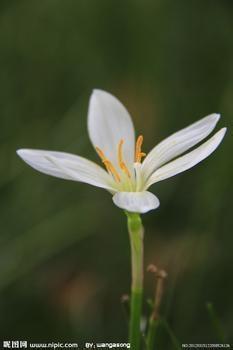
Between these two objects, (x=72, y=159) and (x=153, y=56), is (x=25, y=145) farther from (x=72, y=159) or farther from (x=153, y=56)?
(x=72, y=159)

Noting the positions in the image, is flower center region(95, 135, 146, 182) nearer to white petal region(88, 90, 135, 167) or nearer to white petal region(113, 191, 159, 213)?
white petal region(88, 90, 135, 167)

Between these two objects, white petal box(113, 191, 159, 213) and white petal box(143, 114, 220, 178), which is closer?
white petal box(113, 191, 159, 213)

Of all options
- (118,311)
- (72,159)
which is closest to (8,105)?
(118,311)

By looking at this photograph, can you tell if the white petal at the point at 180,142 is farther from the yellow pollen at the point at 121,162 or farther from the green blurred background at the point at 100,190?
the green blurred background at the point at 100,190

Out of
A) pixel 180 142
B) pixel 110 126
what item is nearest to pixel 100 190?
pixel 110 126

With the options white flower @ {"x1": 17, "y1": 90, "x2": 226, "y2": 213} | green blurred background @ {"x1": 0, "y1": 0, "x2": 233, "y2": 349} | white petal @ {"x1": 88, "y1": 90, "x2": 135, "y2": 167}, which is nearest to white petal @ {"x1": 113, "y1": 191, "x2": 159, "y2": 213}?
white flower @ {"x1": 17, "y1": 90, "x2": 226, "y2": 213}

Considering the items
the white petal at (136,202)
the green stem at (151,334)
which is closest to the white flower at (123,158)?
the white petal at (136,202)

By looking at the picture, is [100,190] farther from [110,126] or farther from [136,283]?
[136,283]
